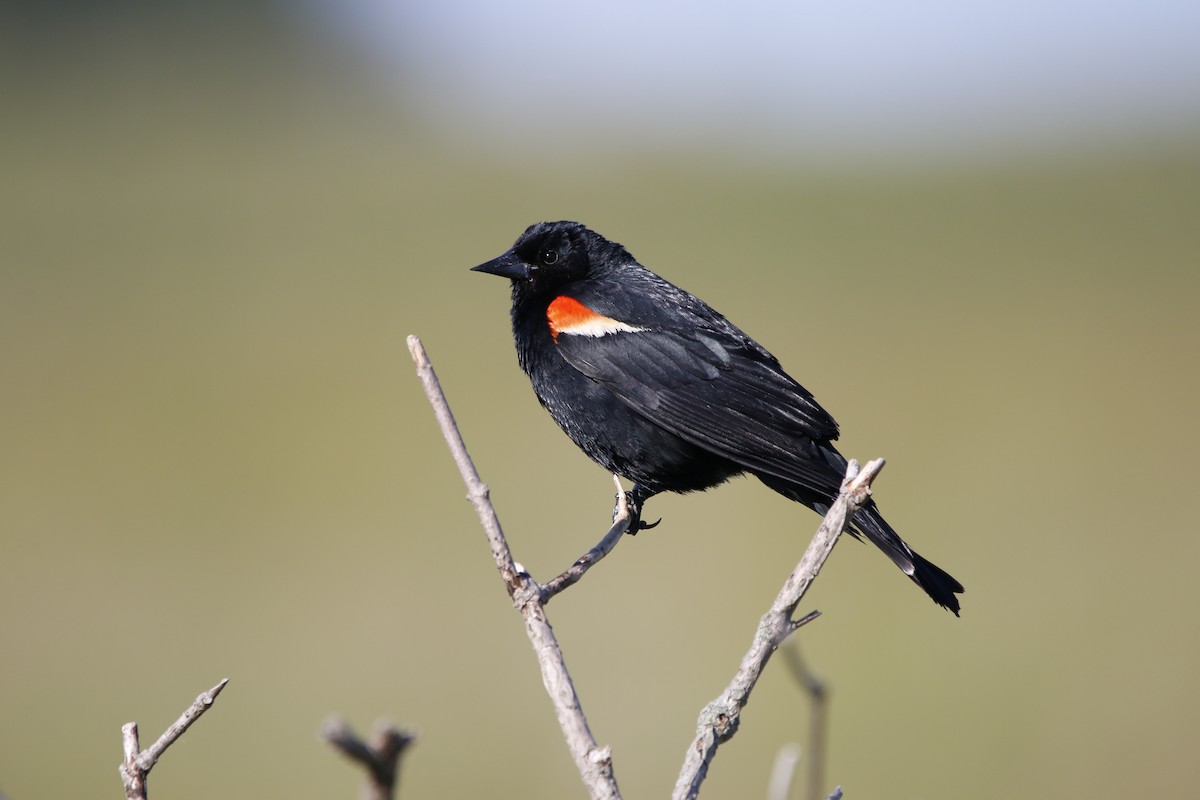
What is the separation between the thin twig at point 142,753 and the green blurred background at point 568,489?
438 centimetres

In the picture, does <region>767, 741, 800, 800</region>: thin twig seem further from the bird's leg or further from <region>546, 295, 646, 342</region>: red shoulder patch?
<region>546, 295, 646, 342</region>: red shoulder patch

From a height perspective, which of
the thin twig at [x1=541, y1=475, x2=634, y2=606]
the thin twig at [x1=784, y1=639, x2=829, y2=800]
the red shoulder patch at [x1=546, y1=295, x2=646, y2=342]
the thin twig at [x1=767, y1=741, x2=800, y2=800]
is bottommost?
the thin twig at [x1=767, y1=741, x2=800, y2=800]

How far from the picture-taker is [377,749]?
2.09ft

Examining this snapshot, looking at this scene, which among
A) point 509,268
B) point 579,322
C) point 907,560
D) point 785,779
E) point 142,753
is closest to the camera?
point 142,753

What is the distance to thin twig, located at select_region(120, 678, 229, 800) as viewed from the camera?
1.01 metres

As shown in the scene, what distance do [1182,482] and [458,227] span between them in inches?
368

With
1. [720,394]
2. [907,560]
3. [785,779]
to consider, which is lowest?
→ [785,779]

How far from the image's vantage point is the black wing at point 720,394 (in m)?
2.56

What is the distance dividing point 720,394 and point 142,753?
6.10ft

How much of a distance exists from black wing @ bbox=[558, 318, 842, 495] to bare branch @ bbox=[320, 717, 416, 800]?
1890 millimetres

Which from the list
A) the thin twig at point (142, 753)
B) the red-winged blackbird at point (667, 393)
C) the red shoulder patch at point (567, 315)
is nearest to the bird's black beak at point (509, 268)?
the red-winged blackbird at point (667, 393)

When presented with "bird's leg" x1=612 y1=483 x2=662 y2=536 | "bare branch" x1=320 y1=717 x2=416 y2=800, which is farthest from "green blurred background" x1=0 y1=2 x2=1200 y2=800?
"bare branch" x1=320 y1=717 x2=416 y2=800

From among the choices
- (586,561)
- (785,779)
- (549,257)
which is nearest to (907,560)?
(586,561)

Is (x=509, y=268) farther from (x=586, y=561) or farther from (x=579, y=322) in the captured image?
(x=586, y=561)
